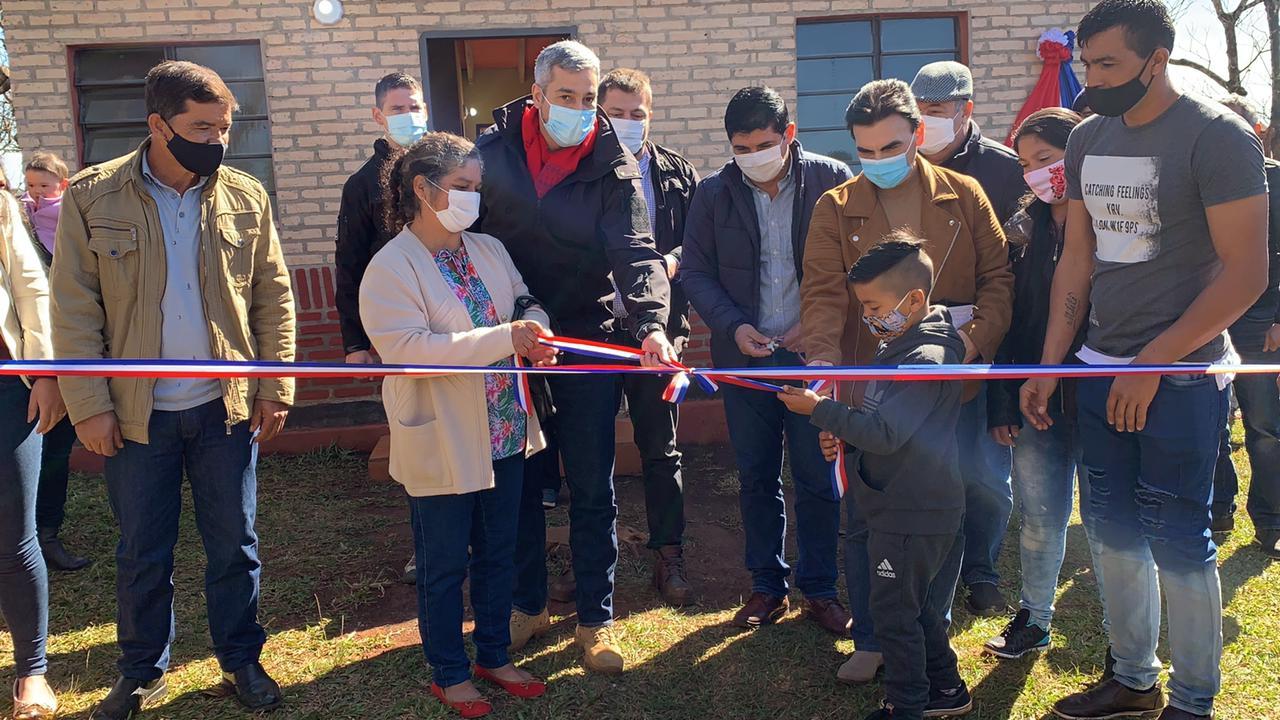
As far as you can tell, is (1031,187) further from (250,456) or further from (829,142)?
(829,142)

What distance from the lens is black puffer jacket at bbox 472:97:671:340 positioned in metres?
3.65

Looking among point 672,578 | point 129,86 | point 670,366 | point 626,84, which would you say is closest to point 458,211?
point 670,366

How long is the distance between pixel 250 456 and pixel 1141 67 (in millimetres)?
3201

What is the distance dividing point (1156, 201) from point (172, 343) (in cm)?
321

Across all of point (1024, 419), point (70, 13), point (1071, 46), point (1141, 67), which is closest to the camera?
point (1141, 67)

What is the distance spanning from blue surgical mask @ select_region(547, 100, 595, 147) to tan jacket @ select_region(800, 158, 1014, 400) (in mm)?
937

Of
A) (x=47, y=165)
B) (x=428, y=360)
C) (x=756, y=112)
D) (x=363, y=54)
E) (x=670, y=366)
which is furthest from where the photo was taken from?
(x=363, y=54)

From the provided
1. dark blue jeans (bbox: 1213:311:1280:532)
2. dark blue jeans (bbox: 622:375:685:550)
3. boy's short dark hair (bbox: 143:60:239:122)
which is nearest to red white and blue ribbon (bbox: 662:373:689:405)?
dark blue jeans (bbox: 622:375:685:550)

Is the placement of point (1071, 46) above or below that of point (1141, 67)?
above

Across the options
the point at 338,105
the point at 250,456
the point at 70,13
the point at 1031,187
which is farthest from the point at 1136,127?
the point at 70,13

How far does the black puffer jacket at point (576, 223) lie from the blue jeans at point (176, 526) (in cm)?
123

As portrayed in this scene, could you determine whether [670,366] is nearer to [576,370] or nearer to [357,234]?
[576,370]

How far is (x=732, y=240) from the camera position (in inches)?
162

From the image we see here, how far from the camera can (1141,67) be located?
282 centimetres
